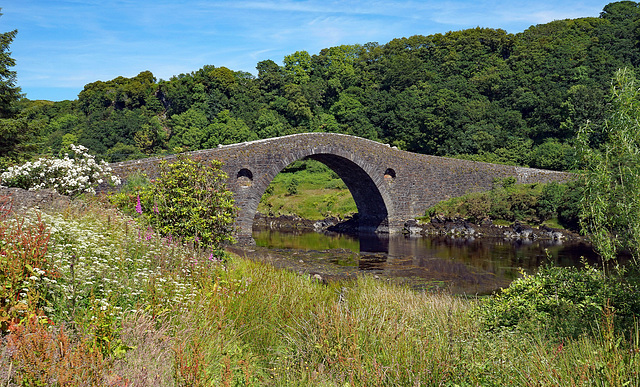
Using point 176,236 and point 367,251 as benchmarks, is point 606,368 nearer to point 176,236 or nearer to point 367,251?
point 176,236

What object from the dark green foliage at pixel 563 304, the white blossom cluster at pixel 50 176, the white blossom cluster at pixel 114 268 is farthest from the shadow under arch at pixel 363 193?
the dark green foliage at pixel 563 304

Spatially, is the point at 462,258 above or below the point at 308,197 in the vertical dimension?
below

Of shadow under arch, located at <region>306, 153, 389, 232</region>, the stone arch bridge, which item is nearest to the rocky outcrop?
the stone arch bridge

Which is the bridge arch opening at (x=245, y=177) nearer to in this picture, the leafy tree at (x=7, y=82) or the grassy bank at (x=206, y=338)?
the leafy tree at (x=7, y=82)

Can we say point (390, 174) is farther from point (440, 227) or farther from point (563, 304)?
point (563, 304)

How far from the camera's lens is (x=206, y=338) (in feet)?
14.4

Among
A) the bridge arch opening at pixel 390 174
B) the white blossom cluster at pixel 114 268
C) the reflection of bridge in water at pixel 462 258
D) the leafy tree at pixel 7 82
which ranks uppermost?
the leafy tree at pixel 7 82

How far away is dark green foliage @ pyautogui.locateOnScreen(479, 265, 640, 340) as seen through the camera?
4.97 metres

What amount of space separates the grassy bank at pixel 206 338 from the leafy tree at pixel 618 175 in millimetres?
1048

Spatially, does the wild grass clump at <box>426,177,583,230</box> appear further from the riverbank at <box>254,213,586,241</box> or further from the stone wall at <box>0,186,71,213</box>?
the stone wall at <box>0,186,71,213</box>

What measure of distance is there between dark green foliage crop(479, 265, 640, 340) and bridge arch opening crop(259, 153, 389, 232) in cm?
1602

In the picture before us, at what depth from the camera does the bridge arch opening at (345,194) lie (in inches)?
1031

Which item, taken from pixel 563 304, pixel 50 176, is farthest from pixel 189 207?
pixel 563 304

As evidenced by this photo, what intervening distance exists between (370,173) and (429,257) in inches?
330
